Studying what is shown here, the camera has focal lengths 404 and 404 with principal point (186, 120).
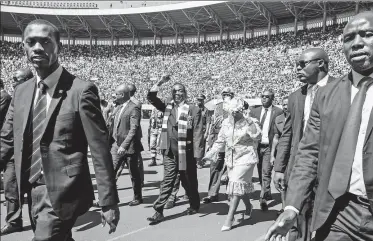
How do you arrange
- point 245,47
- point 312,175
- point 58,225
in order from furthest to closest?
point 245,47, point 58,225, point 312,175

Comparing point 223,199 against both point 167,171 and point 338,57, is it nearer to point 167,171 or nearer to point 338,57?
point 167,171

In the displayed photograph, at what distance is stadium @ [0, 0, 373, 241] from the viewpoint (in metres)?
34.3

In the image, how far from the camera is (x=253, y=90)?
31.9 m

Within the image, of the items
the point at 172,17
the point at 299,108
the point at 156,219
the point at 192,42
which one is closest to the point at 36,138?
the point at 299,108

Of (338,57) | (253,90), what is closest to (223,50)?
(253,90)

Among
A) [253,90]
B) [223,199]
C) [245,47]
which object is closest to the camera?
[223,199]

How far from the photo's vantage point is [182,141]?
6129mm

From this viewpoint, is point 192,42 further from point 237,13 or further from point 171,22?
point 237,13

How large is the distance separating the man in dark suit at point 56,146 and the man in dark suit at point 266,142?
4.19 metres

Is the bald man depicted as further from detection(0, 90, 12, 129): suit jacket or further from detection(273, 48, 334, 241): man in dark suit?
detection(273, 48, 334, 241): man in dark suit

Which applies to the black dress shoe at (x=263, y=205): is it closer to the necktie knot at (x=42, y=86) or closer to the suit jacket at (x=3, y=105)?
the suit jacket at (x=3, y=105)

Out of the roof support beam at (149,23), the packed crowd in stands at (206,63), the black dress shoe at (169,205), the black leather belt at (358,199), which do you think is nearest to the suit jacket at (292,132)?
the black leather belt at (358,199)

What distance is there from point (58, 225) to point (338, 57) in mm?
30163

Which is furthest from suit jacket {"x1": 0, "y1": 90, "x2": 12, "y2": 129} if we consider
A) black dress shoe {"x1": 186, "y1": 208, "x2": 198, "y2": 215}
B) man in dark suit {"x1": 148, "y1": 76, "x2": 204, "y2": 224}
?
black dress shoe {"x1": 186, "y1": 208, "x2": 198, "y2": 215}
